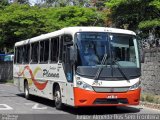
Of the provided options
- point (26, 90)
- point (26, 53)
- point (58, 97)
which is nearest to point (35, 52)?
point (26, 53)

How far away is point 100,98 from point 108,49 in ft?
5.40

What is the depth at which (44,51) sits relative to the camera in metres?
17.8

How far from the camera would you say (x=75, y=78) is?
45.8ft

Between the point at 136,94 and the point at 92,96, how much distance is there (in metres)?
1.61

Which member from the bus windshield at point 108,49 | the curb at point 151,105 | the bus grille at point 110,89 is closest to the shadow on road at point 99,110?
the curb at point 151,105

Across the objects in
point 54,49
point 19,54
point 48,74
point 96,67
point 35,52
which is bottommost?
point 48,74

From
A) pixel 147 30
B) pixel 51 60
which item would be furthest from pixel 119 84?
pixel 147 30

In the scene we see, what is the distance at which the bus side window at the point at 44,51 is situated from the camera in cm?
1745

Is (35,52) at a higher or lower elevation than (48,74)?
higher

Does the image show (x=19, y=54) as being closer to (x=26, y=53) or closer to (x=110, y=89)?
(x=26, y=53)

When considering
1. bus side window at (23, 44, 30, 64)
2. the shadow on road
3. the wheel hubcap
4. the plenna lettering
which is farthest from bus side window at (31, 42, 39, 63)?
the shadow on road

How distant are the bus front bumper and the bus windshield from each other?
92 cm

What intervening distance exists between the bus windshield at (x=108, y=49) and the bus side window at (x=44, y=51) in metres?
3.40

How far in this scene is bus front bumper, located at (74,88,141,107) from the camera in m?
13.7
